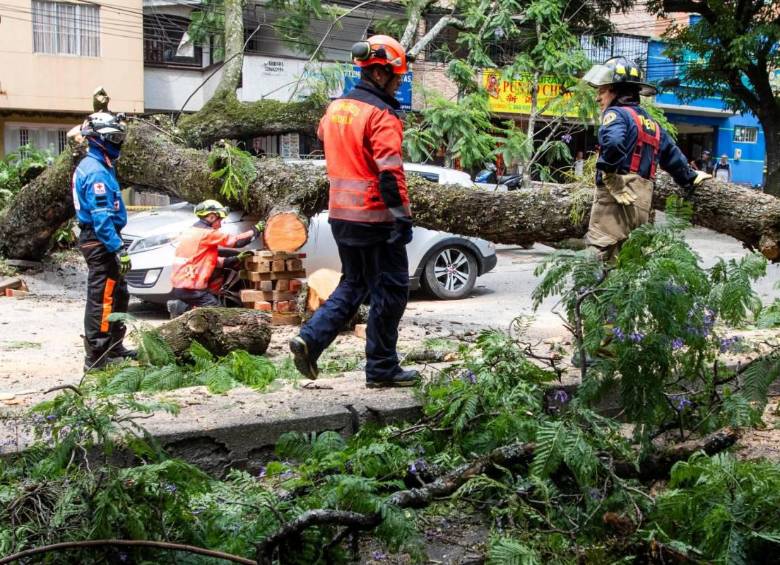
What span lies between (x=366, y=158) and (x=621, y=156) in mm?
1807

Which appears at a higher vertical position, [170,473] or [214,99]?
[214,99]

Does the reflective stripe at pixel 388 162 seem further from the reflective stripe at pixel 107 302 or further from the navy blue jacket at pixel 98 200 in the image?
the reflective stripe at pixel 107 302

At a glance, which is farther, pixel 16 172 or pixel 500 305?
pixel 16 172

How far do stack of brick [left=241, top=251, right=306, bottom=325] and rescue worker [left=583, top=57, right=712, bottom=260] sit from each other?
3859mm

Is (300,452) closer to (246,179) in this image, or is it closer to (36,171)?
(246,179)

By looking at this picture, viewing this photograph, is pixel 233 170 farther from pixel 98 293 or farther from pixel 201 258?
pixel 98 293

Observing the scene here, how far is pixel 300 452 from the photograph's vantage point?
4.05 m

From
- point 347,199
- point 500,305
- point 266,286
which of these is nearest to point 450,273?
point 500,305

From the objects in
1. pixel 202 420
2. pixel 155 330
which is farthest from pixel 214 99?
pixel 202 420

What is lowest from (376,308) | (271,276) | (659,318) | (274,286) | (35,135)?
(274,286)

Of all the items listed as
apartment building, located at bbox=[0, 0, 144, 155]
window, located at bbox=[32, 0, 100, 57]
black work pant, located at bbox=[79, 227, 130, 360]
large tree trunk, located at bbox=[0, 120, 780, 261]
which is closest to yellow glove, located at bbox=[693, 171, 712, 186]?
large tree trunk, located at bbox=[0, 120, 780, 261]

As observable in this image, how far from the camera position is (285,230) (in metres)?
8.95

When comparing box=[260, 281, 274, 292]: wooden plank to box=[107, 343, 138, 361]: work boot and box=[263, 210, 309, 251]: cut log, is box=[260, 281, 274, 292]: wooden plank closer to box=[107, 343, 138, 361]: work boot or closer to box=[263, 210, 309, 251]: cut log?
box=[263, 210, 309, 251]: cut log

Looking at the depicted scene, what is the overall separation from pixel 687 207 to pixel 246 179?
5999 mm
